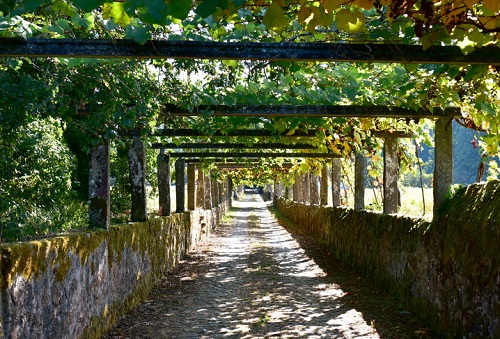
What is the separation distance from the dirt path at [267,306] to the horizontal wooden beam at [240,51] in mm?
3702

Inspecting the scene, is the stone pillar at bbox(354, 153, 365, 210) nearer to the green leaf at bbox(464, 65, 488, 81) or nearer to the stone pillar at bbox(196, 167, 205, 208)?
the green leaf at bbox(464, 65, 488, 81)

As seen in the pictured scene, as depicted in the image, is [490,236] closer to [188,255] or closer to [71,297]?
[71,297]

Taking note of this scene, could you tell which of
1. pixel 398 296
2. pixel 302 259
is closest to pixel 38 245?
pixel 398 296

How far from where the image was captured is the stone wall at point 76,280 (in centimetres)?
450

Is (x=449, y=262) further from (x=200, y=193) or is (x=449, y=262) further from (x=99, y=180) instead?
(x=200, y=193)

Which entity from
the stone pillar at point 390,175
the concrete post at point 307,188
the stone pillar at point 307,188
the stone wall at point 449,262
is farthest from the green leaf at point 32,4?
the concrete post at point 307,188

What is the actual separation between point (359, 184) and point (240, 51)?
9623mm

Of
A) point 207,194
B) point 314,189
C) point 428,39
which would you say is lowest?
point 207,194

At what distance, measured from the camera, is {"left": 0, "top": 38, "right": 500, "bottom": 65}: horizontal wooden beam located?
4090mm

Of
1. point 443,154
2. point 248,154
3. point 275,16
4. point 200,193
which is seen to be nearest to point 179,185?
point 248,154

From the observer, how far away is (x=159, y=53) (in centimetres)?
408

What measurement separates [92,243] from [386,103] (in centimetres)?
414

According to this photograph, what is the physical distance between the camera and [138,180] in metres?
10.6

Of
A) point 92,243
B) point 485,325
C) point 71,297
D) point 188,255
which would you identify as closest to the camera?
point 485,325
